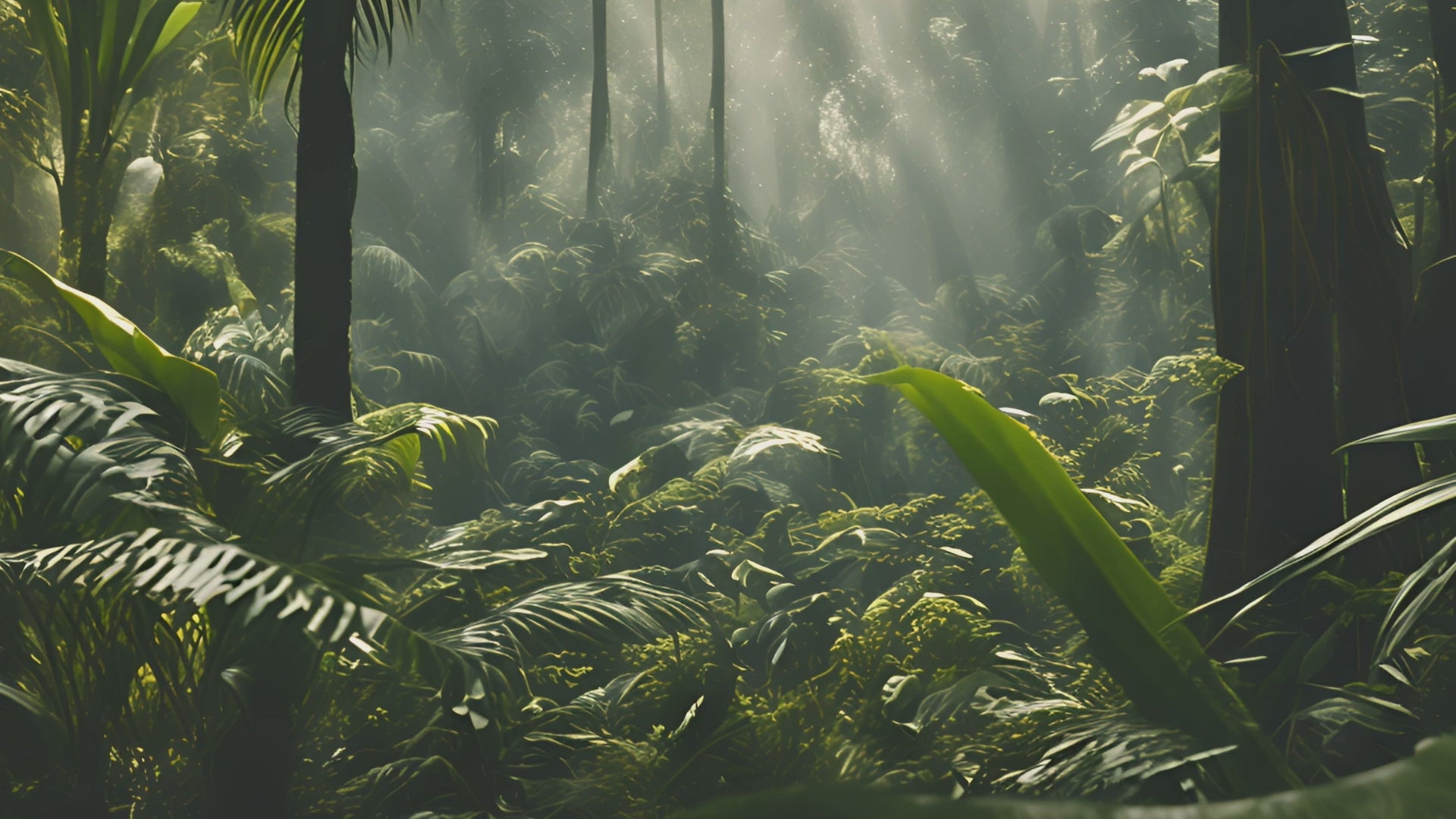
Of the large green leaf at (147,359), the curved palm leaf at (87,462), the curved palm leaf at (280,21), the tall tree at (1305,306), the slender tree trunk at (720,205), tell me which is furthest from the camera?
the slender tree trunk at (720,205)

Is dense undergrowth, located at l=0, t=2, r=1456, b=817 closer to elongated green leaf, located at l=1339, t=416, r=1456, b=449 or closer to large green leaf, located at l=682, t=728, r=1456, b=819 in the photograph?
elongated green leaf, located at l=1339, t=416, r=1456, b=449

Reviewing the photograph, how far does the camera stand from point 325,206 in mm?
2316

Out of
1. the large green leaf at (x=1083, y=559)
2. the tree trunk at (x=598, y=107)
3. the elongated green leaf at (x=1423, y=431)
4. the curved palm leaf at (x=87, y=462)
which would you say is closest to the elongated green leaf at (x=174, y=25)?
the curved palm leaf at (x=87, y=462)

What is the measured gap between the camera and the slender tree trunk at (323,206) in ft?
7.48

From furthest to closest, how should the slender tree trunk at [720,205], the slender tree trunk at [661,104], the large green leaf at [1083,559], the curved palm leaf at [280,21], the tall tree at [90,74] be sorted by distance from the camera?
1. the slender tree trunk at [661,104]
2. the slender tree trunk at [720,205]
3. the tall tree at [90,74]
4. the curved palm leaf at [280,21]
5. the large green leaf at [1083,559]

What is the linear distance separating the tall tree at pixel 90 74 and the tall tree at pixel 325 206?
3.03 ft

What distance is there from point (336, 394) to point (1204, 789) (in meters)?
2.04

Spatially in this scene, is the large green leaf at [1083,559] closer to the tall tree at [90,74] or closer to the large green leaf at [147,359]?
the large green leaf at [147,359]

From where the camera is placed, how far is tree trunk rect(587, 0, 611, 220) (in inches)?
296

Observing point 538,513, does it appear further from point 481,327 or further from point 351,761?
point 481,327

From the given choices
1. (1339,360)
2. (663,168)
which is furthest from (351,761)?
(663,168)

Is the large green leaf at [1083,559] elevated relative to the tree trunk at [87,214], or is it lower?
lower

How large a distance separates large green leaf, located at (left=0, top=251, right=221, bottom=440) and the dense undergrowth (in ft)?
0.04

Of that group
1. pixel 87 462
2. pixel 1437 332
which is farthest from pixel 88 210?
pixel 1437 332
